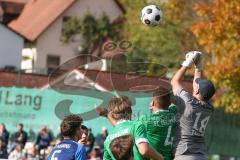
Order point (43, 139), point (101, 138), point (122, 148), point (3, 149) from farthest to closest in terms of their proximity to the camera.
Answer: point (101, 138) < point (43, 139) < point (3, 149) < point (122, 148)

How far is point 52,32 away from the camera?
213 ft

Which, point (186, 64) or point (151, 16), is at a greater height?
point (151, 16)

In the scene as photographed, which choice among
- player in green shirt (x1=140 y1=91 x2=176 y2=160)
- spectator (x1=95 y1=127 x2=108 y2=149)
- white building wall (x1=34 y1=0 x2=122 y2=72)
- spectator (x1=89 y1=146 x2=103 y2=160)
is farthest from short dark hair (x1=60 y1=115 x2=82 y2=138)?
white building wall (x1=34 y1=0 x2=122 y2=72)

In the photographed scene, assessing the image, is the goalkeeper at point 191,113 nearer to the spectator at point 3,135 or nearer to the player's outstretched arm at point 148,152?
the player's outstretched arm at point 148,152

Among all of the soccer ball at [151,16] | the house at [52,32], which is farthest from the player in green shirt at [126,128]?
the house at [52,32]

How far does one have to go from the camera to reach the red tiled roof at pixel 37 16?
64.4 meters

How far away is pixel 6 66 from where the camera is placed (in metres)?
52.3

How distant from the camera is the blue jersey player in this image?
30.3ft

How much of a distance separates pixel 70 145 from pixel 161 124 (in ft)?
3.76

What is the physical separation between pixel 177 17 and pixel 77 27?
90.8 feet

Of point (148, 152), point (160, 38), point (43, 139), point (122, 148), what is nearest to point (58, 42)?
point (160, 38)

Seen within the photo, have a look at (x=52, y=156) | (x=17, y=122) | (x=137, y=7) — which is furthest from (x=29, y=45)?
(x=52, y=156)

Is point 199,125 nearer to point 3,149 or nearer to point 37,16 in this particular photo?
point 3,149

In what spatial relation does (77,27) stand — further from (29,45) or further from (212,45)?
(212,45)
